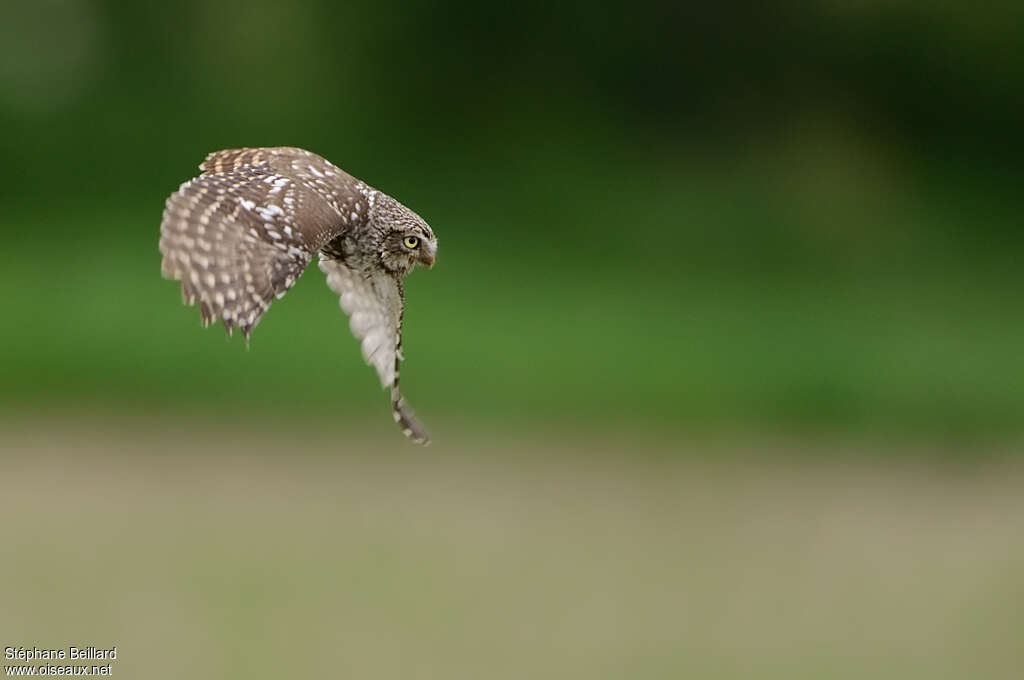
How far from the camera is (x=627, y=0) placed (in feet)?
57.6

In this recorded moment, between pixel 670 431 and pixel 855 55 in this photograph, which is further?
pixel 855 55

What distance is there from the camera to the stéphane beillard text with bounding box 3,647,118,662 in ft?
30.7

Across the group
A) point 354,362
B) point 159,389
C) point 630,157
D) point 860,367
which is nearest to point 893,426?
point 860,367

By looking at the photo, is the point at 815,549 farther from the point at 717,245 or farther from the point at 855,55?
the point at 855,55

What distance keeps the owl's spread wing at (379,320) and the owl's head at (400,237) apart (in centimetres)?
17

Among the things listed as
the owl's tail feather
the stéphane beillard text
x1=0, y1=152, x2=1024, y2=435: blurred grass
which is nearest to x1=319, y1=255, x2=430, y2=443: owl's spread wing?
the owl's tail feather

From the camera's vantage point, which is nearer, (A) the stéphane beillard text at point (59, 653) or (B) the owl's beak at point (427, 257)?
(B) the owl's beak at point (427, 257)

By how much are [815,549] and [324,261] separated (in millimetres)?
8330

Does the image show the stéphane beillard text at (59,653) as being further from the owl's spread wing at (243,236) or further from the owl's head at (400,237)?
the owl's spread wing at (243,236)

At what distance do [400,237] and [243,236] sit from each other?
714 millimetres

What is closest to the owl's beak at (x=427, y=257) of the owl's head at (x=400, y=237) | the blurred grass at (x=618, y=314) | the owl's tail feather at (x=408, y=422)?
the owl's head at (x=400, y=237)

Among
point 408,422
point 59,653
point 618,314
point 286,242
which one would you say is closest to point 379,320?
point 408,422

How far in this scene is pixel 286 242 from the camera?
203 inches

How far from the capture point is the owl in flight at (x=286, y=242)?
197 inches
